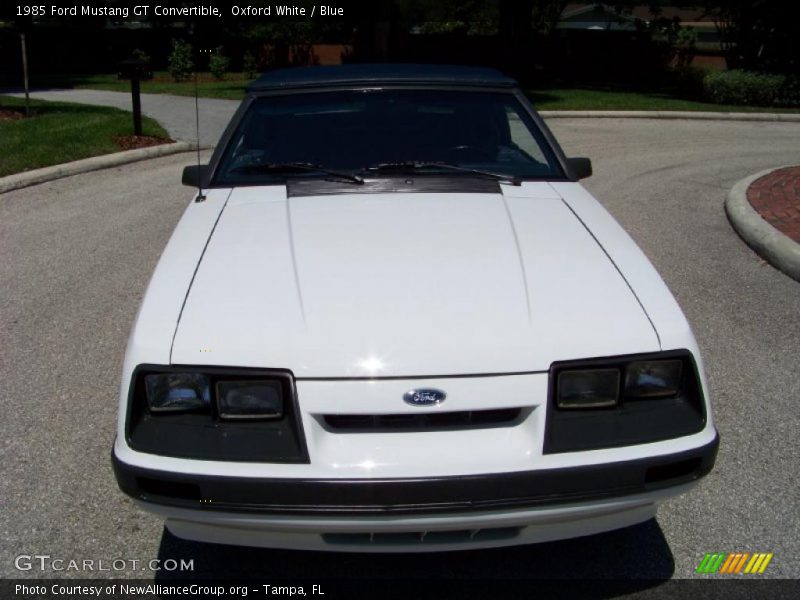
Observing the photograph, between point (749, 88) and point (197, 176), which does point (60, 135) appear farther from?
point (749, 88)

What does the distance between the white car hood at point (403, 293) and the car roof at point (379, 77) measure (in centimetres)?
93

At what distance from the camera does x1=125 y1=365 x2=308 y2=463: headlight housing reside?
236cm

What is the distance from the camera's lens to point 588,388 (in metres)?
2.47

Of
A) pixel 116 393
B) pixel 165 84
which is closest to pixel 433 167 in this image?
pixel 116 393

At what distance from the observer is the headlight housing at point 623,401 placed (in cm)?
241

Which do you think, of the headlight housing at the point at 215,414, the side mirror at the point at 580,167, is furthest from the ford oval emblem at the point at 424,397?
Result: the side mirror at the point at 580,167

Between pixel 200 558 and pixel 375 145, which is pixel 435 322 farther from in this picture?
pixel 375 145

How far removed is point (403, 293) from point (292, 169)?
1.29 meters

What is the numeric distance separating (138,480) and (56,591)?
0.67 m

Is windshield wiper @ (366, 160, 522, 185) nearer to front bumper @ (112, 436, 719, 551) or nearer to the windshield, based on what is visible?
the windshield

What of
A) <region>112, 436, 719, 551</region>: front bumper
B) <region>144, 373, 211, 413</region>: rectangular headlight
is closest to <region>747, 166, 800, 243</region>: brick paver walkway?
<region>112, 436, 719, 551</region>: front bumper

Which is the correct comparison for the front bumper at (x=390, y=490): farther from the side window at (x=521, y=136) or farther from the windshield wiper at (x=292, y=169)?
the side window at (x=521, y=136)

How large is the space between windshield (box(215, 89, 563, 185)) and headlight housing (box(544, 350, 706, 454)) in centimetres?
147

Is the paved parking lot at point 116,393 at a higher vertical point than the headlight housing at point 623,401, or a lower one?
lower
